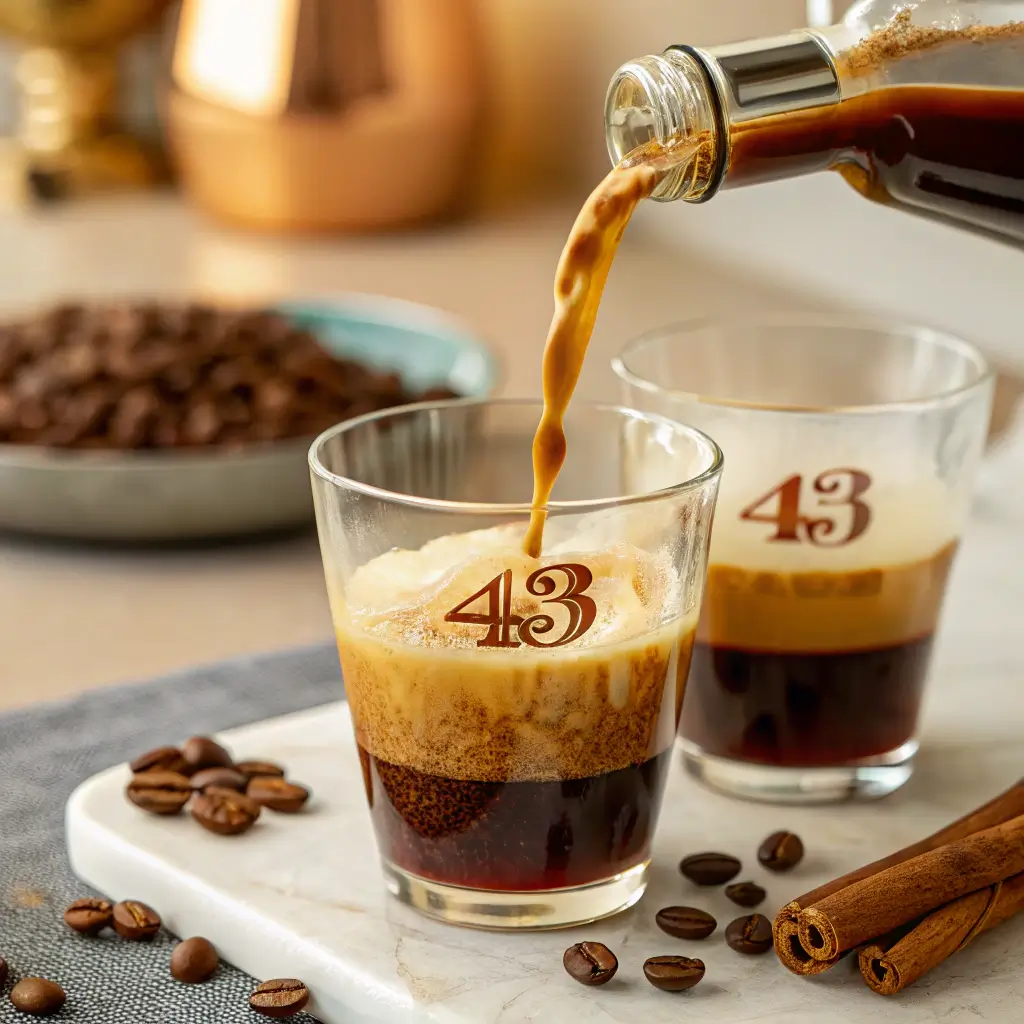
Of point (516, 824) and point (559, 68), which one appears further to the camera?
point (559, 68)

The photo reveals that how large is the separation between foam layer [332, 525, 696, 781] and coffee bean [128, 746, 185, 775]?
180 millimetres

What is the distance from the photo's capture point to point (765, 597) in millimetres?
861

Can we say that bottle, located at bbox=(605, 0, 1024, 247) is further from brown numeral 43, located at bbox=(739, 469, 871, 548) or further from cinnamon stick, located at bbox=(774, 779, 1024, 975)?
cinnamon stick, located at bbox=(774, 779, 1024, 975)

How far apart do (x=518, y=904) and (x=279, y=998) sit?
0.12 meters

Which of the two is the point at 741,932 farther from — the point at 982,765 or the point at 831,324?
the point at 831,324

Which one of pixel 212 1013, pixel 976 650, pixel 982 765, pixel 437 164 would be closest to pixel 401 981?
pixel 212 1013

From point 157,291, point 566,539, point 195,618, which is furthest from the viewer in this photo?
point 157,291

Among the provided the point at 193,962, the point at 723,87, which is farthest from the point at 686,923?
the point at 723,87

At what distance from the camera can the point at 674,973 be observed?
0.71m

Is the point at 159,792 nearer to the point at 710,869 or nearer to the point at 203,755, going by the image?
the point at 203,755

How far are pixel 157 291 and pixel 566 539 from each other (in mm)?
1489

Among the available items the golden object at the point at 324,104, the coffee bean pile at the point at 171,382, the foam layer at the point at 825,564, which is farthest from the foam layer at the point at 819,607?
the golden object at the point at 324,104

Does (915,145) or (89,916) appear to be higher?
(915,145)

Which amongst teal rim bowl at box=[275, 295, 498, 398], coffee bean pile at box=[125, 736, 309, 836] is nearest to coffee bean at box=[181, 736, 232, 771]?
coffee bean pile at box=[125, 736, 309, 836]
